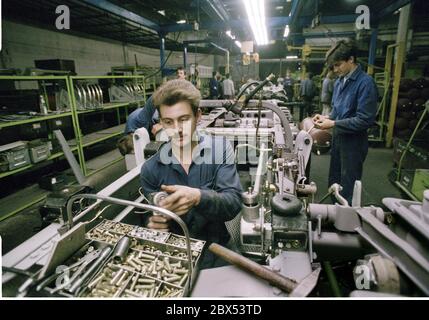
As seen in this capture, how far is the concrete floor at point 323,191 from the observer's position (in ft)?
10.4

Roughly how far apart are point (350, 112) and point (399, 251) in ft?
7.23

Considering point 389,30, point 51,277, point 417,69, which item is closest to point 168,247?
point 51,277

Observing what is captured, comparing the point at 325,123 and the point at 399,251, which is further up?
the point at 325,123

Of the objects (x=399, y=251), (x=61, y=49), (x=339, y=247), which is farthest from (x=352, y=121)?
(x=61, y=49)

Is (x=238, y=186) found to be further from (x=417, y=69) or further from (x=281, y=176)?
(x=417, y=69)

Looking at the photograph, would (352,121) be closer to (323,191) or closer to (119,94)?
(323,191)

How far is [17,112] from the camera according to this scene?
12.2 feet

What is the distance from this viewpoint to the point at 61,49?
Result: 619 centimetres

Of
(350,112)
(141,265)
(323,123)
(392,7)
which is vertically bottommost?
(141,265)

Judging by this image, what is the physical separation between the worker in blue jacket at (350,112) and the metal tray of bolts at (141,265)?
6.88ft

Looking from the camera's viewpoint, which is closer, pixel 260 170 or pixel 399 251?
pixel 399 251

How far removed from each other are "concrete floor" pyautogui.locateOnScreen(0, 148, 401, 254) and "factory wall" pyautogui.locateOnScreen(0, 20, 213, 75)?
3091 mm

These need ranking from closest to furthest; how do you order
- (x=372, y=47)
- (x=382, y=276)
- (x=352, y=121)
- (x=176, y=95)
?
(x=382, y=276) → (x=176, y=95) → (x=352, y=121) → (x=372, y=47)

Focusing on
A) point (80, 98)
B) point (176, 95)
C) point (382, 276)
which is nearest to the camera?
point (382, 276)
